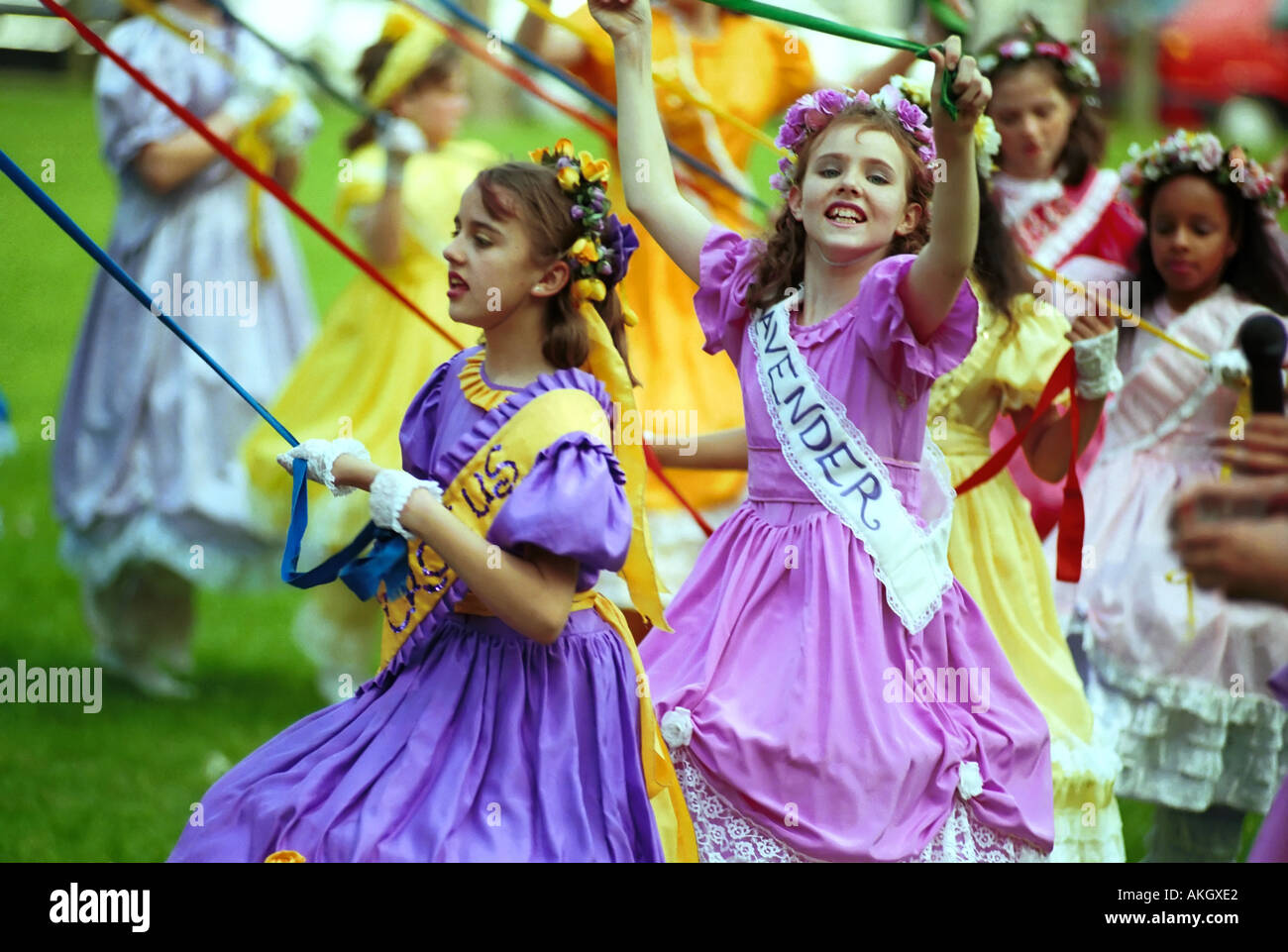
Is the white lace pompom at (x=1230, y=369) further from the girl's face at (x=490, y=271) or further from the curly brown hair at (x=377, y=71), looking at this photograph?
the curly brown hair at (x=377, y=71)

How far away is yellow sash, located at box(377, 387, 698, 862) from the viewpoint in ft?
9.65

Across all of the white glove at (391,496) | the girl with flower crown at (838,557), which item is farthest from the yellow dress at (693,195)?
the white glove at (391,496)

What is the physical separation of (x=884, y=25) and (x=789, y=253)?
13000 millimetres

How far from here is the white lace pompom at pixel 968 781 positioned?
3.31 meters

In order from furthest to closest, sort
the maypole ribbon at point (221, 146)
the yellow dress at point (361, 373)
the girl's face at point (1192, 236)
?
the yellow dress at point (361, 373) → the girl's face at point (1192, 236) → the maypole ribbon at point (221, 146)

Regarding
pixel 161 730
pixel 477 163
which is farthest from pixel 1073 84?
pixel 161 730

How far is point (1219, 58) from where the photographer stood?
22391 mm

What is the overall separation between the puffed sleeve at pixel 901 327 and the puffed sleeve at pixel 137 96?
390 centimetres

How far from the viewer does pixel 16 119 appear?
13711 millimetres

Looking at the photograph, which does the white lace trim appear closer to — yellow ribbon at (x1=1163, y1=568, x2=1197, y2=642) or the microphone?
the microphone

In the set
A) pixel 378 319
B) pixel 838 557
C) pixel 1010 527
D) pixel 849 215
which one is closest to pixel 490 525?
pixel 838 557

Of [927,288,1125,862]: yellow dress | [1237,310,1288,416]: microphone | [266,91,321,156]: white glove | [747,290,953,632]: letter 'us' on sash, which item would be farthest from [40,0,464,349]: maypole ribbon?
[266,91,321,156]: white glove

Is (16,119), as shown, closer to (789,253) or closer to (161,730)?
(161,730)

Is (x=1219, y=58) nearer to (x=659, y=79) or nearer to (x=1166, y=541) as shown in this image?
(x=1166, y=541)
